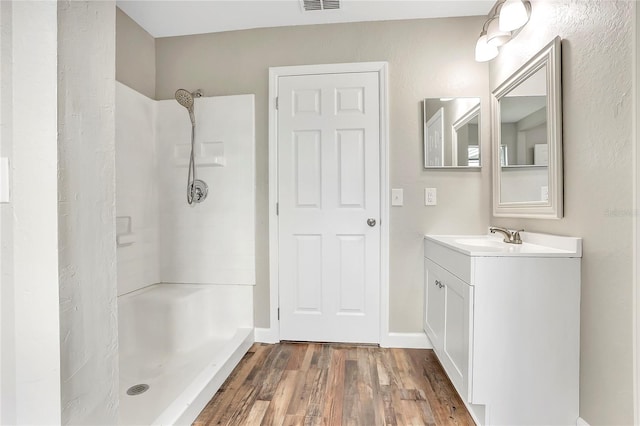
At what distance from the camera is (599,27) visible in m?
1.23

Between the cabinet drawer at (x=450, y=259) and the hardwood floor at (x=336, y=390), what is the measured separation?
0.67 meters

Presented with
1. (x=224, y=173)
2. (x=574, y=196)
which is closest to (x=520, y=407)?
(x=574, y=196)

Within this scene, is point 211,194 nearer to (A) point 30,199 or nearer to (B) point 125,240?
(B) point 125,240

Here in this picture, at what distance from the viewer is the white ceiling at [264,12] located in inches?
80.4

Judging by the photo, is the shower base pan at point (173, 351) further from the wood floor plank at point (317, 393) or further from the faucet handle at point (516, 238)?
the faucet handle at point (516, 238)

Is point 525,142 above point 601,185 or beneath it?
above

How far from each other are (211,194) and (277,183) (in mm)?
521

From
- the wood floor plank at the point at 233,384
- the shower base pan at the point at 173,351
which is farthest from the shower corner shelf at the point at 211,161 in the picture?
the wood floor plank at the point at 233,384

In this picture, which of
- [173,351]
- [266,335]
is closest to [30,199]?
[173,351]

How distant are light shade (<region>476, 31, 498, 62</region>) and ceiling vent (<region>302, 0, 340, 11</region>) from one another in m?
0.95

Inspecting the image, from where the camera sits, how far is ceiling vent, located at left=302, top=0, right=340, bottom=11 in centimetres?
202

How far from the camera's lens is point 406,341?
2.21 meters

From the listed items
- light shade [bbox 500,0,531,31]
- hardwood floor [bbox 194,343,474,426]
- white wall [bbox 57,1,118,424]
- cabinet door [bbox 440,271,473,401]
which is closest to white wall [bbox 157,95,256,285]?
hardwood floor [bbox 194,343,474,426]

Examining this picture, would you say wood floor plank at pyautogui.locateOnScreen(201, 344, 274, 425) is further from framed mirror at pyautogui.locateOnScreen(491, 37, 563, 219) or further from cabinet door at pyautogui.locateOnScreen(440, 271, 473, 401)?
framed mirror at pyautogui.locateOnScreen(491, 37, 563, 219)
